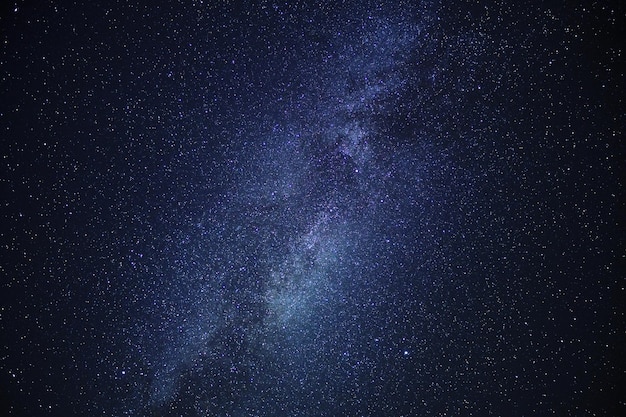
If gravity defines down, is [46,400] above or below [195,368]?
above

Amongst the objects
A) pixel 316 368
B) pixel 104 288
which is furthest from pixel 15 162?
pixel 316 368

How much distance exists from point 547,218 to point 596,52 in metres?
0.56

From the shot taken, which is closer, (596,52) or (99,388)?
(596,52)

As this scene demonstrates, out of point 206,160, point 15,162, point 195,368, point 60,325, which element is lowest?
point 195,368

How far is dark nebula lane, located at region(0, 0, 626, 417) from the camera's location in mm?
1005

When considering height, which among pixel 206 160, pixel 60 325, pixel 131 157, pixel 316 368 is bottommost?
pixel 316 368

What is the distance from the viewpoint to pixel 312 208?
42.1 inches

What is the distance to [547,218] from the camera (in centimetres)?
108

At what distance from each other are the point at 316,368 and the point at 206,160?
86 centimetres

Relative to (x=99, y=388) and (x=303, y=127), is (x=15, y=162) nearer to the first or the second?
(x=99, y=388)

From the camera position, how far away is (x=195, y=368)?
113 cm

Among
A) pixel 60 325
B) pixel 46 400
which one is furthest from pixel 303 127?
pixel 46 400

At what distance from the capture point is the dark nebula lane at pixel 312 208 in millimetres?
1005

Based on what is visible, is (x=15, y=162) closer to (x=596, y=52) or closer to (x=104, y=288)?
(x=104, y=288)
